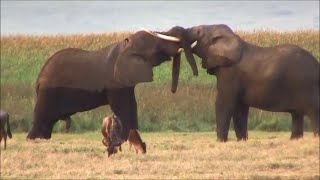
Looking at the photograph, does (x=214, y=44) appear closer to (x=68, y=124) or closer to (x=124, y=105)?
(x=124, y=105)

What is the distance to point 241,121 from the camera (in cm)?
1087

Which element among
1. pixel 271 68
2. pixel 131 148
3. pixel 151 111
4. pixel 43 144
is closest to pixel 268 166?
pixel 271 68

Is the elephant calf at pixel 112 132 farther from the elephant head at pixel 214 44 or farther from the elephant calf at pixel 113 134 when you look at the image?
the elephant head at pixel 214 44

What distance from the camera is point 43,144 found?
37.7 ft

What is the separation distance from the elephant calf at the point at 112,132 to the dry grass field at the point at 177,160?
4.9 inches

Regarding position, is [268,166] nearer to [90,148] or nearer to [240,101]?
[240,101]

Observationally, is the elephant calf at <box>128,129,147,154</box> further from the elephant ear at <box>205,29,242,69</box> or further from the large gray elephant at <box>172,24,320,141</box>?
the elephant ear at <box>205,29,242,69</box>

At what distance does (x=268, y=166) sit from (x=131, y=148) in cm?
227

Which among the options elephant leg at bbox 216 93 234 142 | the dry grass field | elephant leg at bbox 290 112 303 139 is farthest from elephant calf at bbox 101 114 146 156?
elephant leg at bbox 290 112 303 139

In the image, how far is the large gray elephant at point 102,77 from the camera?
10.6m

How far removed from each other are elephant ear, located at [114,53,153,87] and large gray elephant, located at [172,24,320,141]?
25.1 inches

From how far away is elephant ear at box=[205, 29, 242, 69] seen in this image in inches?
414

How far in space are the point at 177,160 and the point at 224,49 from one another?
176 cm

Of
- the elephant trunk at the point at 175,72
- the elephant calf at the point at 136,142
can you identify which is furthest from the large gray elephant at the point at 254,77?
the elephant calf at the point at 136,142
